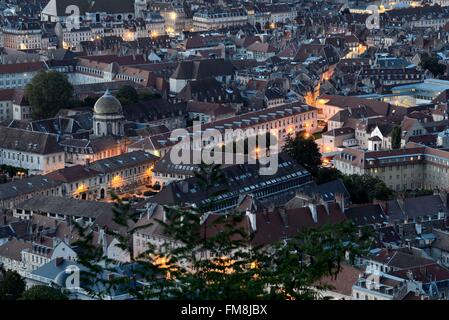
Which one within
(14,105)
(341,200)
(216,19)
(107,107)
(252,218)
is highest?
(252,218)

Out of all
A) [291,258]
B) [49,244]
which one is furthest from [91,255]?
[49,244]

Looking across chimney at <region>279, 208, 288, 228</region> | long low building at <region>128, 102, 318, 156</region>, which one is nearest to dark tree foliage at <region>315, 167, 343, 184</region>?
long low building at <region>128, 102, 318, 156</region>

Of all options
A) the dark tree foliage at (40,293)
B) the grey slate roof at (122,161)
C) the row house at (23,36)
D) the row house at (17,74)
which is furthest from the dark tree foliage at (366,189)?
the row house at (23,36)

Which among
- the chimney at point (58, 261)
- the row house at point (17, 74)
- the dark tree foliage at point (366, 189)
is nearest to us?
the chimney at point (58, 261)

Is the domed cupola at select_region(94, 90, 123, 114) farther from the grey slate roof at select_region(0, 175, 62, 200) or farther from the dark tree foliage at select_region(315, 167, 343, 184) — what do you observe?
the dark tree foliage at select_region(315, 167, 343, 184)

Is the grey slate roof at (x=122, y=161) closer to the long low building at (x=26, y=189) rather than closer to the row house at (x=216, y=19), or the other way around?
the long low building at (x=26, y=189)

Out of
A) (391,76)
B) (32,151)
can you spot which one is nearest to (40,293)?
(32,151)

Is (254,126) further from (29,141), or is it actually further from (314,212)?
(314,212)
